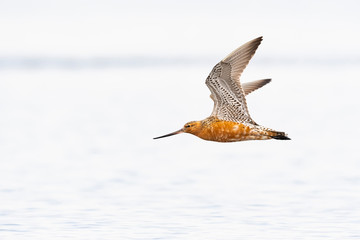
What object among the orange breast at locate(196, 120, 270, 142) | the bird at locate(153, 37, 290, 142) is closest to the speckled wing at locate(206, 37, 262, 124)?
the bird at locate(153, 37, 290, 142)

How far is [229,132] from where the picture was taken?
36.8ft

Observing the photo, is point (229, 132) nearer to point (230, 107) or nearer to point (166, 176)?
point (230, 107)

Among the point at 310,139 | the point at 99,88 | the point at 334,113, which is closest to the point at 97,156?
the point at 310,139

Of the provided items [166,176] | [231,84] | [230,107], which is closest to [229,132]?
[230,107]

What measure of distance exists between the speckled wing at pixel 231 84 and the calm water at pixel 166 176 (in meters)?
1.18

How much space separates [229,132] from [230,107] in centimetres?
35

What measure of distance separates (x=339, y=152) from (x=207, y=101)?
42.7ft

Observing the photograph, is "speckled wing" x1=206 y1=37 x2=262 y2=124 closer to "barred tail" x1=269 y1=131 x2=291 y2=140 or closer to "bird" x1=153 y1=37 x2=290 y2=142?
"bird" x1=153 y1=37 x2=290 y2=142

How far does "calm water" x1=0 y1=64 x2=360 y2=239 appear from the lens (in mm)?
10922

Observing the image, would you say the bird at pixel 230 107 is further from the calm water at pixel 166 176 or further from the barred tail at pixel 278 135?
the calm water at pixel 166 176

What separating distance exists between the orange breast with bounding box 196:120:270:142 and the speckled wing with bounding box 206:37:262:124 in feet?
0.45

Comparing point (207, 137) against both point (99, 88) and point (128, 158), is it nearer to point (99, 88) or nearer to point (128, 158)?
point (128, 158)

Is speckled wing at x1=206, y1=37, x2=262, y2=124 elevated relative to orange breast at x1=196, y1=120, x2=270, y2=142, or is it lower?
elevated

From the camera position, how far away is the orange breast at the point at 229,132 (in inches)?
439
